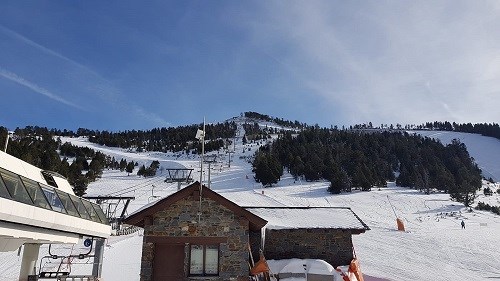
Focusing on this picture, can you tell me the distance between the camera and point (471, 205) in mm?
61250

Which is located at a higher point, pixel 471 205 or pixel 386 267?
pixel 471 205

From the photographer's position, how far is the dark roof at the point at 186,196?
14.4 metres

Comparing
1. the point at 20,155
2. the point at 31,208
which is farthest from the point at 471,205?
the point at 20,155

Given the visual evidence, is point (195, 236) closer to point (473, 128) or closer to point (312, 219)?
point (312, 219)

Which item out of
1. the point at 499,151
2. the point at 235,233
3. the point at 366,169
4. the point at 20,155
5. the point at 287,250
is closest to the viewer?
the point at 235,233

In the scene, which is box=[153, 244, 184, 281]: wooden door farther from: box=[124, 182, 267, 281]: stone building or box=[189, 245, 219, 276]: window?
box=[189, 245, 219, 276]: window

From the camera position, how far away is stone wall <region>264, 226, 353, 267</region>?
53.3 ft

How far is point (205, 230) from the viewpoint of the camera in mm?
14516

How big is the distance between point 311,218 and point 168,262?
6.63 m

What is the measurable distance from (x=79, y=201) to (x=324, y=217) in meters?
10.8

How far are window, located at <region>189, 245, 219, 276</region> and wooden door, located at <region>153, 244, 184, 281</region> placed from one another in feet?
1.33

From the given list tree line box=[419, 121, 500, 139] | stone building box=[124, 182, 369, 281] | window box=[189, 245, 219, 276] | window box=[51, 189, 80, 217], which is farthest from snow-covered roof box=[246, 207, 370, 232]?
tree line box=[419, 121, 500, 139]

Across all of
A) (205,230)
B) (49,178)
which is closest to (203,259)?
(205,230)

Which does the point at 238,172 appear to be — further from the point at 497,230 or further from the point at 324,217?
the point at 324,217
